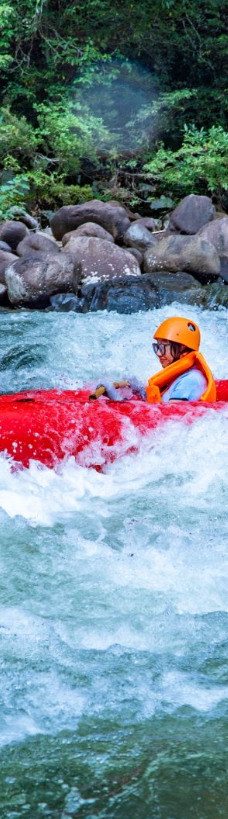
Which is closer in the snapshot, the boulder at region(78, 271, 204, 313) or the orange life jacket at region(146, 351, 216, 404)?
the orange life jacket at region(146, 351, 216, 404)

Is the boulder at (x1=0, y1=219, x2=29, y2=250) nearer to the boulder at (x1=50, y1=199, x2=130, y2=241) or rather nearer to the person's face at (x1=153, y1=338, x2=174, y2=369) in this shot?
the boulder at (x1=50, y1=199, x2=130, y2=241)

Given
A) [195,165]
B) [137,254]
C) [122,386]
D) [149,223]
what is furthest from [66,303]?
[195,165]

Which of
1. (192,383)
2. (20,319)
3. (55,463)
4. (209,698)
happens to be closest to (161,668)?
(209,698)

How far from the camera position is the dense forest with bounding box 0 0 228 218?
37.5ft

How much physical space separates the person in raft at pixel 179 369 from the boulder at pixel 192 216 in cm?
637

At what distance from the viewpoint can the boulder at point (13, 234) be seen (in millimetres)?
9539

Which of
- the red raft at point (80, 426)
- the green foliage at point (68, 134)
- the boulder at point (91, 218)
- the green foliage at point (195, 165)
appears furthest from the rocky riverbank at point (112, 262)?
the red raft at point (80, 426)

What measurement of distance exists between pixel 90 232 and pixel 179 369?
591 cm

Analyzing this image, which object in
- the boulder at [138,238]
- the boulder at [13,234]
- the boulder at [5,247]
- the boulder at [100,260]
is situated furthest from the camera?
the boulder at [138,238]

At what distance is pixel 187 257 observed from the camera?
27.9 feet

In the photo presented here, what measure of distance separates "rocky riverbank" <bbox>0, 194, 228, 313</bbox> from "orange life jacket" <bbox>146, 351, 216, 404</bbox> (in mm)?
3851

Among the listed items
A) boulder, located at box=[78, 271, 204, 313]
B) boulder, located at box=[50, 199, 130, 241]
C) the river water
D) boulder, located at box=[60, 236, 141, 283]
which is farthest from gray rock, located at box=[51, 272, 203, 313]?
the river water

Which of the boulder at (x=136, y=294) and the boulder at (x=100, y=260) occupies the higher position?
the boulder at (x=100, y=260)

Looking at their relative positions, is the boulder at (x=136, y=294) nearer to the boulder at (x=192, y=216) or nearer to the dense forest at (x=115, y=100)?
the boulder at (x=192, y=216)
